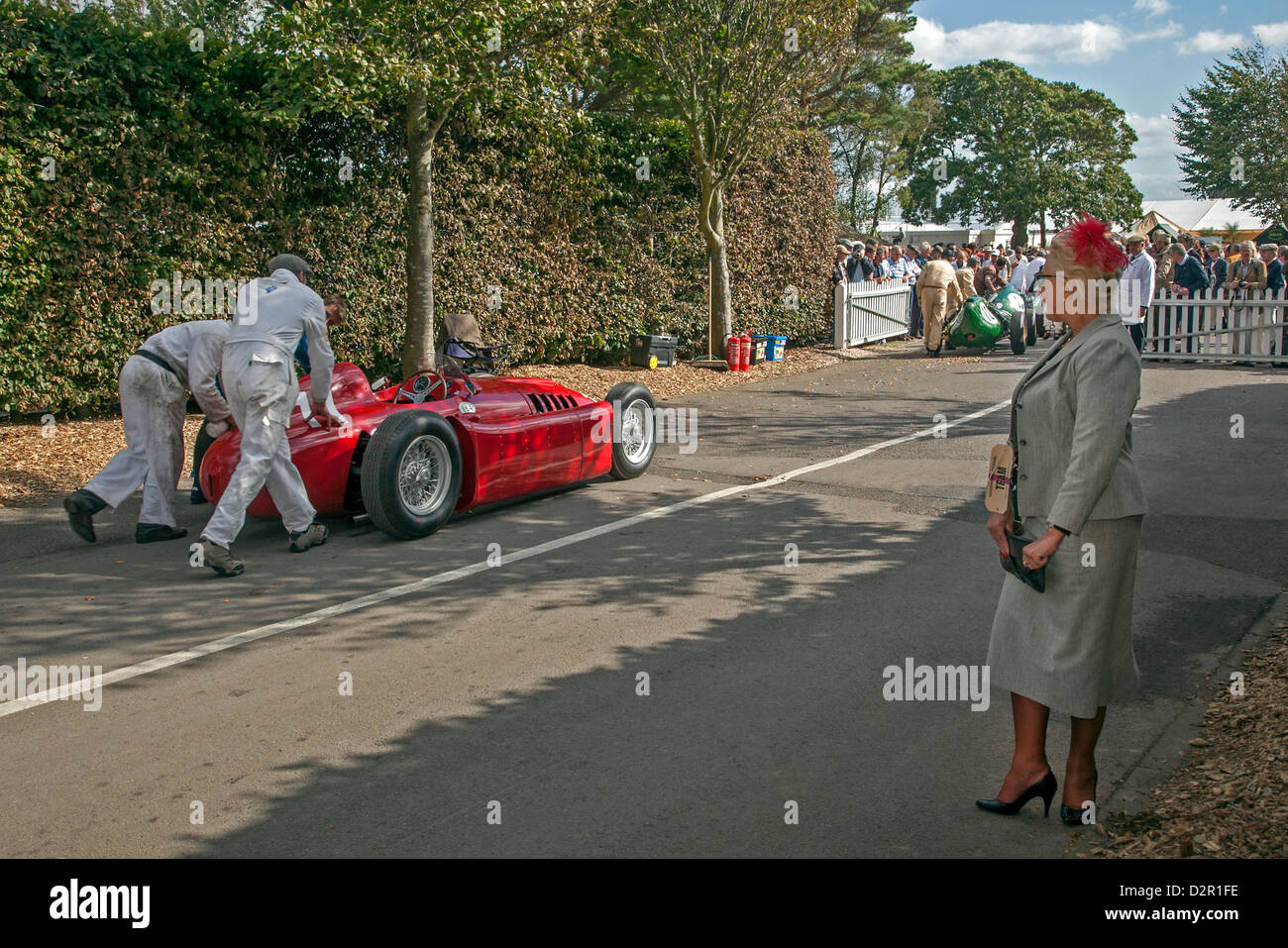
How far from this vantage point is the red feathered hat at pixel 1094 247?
3.93m

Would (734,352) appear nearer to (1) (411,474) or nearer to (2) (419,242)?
(2) (419,242)

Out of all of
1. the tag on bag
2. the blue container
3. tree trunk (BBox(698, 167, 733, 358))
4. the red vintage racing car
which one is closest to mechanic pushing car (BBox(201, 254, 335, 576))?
the red vintage racing car

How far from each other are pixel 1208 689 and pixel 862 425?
810cm

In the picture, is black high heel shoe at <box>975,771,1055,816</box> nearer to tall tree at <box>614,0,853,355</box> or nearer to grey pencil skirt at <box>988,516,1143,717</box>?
grey pencil skirt at <box>988,516,1143,717</box>

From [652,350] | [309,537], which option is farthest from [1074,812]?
[652,350]

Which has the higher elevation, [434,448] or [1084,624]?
[434,448]

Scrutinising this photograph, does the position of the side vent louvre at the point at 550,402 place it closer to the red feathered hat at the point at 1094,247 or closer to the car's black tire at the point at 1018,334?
the red feathered hat at the point at 1094,247

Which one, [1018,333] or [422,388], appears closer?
[422,388]

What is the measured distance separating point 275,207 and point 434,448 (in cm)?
630

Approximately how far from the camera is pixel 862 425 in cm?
1325

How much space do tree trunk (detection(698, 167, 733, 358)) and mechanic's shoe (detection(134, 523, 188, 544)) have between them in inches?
487

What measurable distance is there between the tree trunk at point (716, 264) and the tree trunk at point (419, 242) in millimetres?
6102

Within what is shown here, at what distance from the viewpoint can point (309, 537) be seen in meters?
7.77

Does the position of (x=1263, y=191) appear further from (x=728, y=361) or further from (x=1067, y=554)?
(x=1067, y=554)
